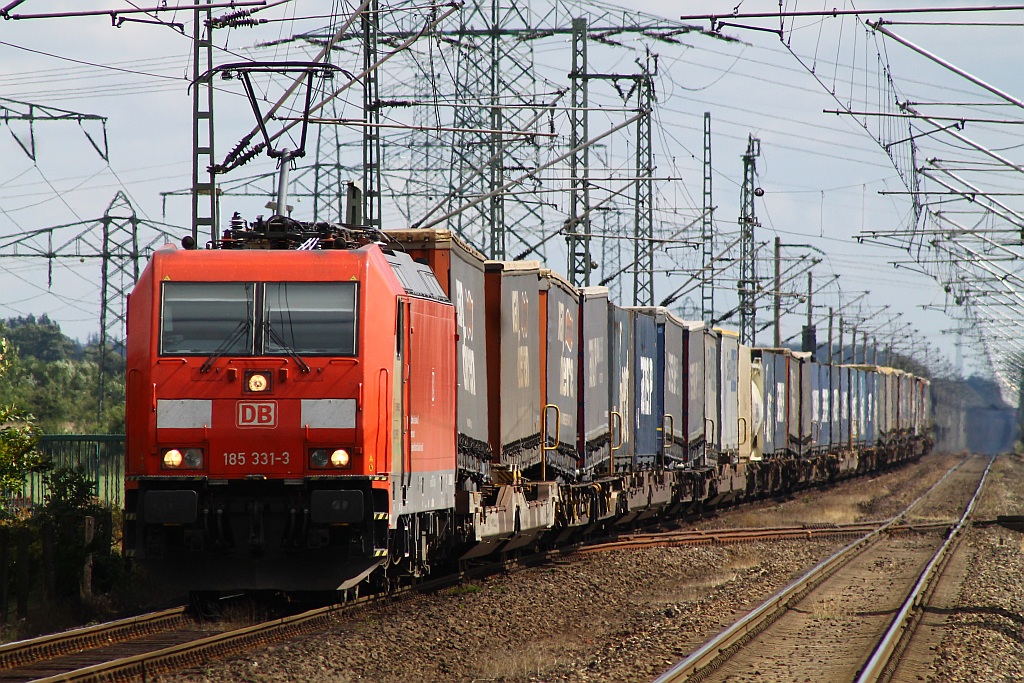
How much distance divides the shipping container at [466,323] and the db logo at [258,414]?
3.17 meters

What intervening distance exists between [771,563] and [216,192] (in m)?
10.5

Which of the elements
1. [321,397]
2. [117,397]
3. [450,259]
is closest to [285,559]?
[321,397]

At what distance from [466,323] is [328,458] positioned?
393cm

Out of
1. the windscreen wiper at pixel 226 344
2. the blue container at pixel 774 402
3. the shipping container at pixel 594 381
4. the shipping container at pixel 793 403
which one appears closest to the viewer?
the windscreen wiper at pixel 226 344

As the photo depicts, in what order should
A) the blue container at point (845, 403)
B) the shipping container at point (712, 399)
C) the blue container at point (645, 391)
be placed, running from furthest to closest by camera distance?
the blue container at point (845, 403), the shipping container at point (712, 399), the blue container at point (645, 391)

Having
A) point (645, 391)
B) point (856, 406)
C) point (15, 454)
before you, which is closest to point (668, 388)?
point (645, 391)

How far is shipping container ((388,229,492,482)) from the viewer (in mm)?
14219

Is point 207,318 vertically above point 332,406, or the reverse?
point 207,318

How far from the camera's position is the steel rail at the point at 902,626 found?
11.1m

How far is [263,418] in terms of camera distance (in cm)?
1140

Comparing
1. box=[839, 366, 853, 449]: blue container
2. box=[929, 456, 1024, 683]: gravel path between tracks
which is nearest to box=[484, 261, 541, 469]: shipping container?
box=[929, 456, 1024, 683]: gravel path between tracks

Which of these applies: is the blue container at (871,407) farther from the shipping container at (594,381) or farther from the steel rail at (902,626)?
the shipping container at (594,381)

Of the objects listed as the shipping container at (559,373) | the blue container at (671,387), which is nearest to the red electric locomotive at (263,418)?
the shipping container at (559,373)

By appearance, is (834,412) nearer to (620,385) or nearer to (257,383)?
(620,385)
